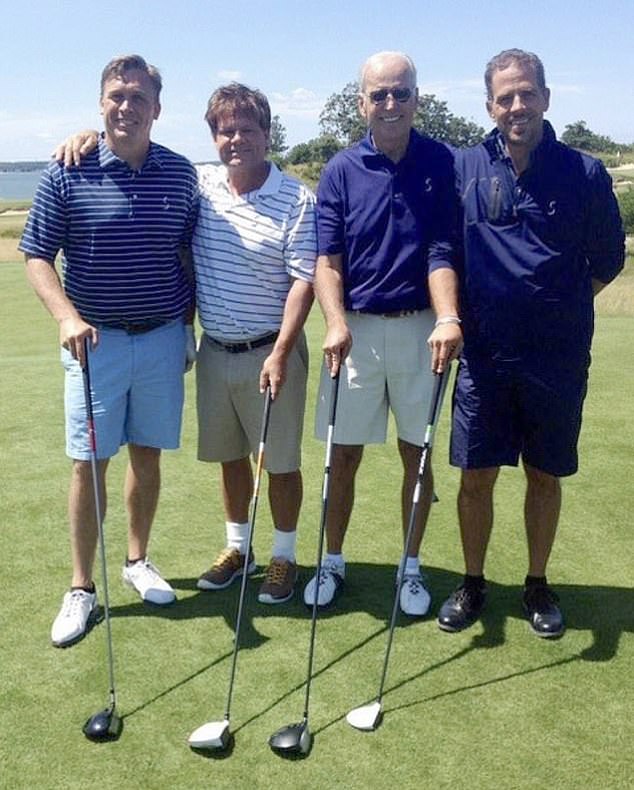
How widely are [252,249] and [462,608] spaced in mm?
1592

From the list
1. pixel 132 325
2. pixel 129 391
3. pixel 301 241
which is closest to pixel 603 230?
pixel 301 241

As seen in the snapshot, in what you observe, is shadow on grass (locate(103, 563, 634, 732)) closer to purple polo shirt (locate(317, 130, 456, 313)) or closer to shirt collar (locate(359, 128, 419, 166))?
purple polo shirt (locate(317, 130, 456, 313))

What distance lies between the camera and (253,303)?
3588 millimetres

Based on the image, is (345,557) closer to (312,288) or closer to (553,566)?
(553,566)

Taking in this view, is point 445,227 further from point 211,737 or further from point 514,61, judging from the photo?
point 211,737

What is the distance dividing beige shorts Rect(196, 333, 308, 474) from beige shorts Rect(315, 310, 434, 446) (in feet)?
0.38

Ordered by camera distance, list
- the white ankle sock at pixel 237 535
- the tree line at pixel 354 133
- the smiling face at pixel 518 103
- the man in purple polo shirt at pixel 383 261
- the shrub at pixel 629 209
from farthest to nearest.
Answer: the tree line at pixel 354 133 → the shrub at pixel 629 209 → the white ankle sock at pixel 237 535 → the man in purple polo shirt at pixel 383 261 → the smiling face at pixel 518 103

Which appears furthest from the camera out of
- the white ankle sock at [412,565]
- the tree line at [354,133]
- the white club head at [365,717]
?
the tree line at [354,133]

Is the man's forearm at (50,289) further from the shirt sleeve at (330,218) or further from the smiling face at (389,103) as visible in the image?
the smiling face at (389,103)

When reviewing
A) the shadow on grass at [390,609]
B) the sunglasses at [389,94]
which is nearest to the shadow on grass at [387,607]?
the shadow on grass at [390,609]

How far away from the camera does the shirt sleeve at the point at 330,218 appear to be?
348 centimetres

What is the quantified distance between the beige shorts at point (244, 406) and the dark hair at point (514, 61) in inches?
47.9

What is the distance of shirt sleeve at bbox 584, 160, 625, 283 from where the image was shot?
3.23 metres

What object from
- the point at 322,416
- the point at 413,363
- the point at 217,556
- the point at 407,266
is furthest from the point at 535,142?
the point at 217,556
